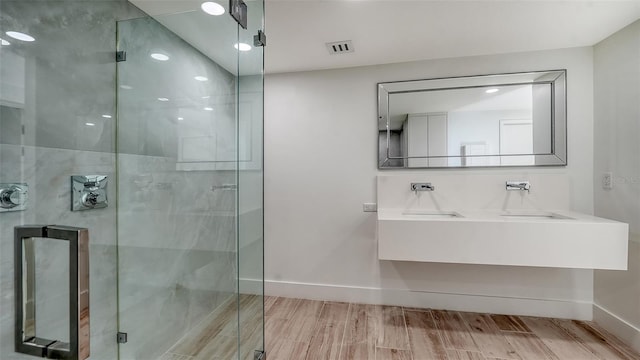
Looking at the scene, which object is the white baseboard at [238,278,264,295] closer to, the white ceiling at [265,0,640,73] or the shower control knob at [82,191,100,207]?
the shower control knob at [82,191,100,207]

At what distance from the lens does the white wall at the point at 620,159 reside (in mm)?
1937

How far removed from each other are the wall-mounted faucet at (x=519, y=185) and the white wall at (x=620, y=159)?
0.47 m

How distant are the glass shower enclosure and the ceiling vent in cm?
72

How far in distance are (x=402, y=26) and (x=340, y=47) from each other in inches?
19.8

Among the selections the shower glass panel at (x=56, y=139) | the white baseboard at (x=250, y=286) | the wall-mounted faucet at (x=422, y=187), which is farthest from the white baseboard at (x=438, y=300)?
the shower glass panel at (x=56, y=139)

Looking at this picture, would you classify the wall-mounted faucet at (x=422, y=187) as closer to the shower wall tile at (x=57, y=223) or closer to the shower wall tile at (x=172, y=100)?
the shower wall tile at (x=172, y=100)

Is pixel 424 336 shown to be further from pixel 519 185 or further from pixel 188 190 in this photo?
pixel 188 190

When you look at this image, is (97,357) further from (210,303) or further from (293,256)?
(293,256)

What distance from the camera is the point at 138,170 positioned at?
5.26 feet

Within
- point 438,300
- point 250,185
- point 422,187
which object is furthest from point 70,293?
point 438,300

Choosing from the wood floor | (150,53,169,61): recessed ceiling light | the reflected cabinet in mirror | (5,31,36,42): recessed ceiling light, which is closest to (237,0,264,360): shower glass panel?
the wood floor

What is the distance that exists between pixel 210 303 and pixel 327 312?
1042mm

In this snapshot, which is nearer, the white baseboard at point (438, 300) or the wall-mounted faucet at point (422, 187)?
the white baseboard at point (438, 300)

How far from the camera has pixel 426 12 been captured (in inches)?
71.3
